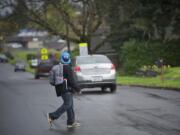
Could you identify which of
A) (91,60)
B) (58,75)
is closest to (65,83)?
(58,75)

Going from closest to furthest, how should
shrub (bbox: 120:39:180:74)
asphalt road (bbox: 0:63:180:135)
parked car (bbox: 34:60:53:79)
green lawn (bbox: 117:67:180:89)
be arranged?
asphalt road (bbox: 0:63:180:135)
green lawn (bbox: 117:67:180:89)
shrub (bbox: 120:39:180:74)
parked car (bbox: 34:60:53:79)

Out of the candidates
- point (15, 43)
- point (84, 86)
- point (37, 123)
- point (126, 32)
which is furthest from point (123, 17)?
point (15, 43)

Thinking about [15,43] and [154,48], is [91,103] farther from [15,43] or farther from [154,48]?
[15,43]

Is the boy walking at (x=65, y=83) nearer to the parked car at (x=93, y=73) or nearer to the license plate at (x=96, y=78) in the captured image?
the parked car at (x=93, y=73)

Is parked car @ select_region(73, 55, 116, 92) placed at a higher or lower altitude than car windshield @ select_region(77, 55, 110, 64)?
lower

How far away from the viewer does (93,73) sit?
91.0ft

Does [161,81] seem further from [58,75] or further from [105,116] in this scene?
[58,75]

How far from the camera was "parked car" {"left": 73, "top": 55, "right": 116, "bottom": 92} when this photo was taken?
2769 centimetres

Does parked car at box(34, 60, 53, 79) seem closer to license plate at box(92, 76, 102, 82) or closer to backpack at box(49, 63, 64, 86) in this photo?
license plate at box(92, 76, 102, 82)

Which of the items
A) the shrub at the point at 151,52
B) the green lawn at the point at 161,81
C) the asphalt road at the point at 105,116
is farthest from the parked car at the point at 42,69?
the asphalt road at the point at 105,116

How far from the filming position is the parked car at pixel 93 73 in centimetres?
2769

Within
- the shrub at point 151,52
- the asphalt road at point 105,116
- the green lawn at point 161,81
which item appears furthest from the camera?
the shrub at point 151,52

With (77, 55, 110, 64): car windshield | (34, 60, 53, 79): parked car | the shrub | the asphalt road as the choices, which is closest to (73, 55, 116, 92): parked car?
(77, 55, 110, 64): car windshield

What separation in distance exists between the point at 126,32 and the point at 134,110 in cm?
4199
